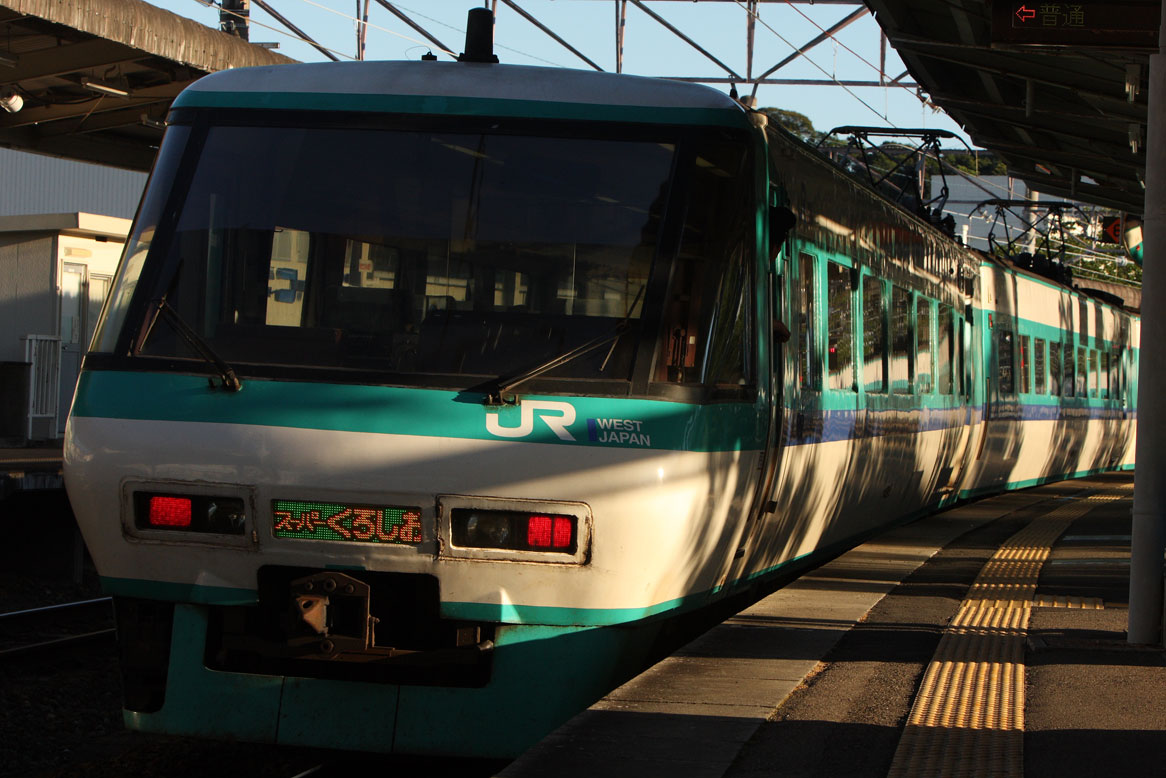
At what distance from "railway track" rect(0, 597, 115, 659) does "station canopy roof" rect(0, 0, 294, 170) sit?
4086 millimetres

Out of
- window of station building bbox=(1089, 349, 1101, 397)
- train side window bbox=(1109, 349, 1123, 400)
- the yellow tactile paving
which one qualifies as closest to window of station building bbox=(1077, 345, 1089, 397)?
window of station building bbox=(1089, 349, 1101, 397)

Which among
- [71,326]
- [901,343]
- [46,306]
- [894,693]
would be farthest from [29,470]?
[894,693]

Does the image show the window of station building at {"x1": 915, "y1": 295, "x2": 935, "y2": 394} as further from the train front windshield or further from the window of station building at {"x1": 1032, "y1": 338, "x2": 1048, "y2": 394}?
the window of station building at {"x1": 1032, "y1": 338, "x2": 1048, "y2": 394}

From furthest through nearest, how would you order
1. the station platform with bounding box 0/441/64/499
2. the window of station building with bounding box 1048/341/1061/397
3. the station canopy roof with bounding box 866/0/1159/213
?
1. the window of station building with bounding box 1048/341/1061/397
2. the station platform with bounding box 0/441/64/499
3. the station canopy roof with bounding box 866/0/1159/213

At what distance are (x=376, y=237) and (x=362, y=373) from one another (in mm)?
627

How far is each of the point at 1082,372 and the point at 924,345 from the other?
12.4 m

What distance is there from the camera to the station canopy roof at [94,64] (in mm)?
12375

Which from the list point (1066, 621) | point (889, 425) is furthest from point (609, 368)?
point (889, 425)

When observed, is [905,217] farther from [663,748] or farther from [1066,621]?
[663,748]

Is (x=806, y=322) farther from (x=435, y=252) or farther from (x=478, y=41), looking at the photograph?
(x=435, y=252)

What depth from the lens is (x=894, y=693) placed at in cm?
539

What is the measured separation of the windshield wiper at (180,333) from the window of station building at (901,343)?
18.7 ft

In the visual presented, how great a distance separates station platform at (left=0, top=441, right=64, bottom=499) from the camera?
12.5m

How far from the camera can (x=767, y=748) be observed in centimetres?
463
